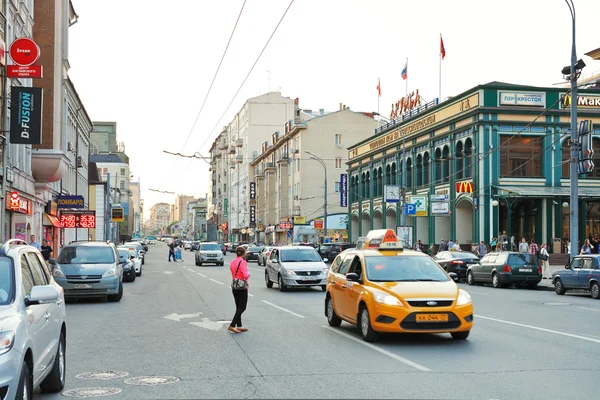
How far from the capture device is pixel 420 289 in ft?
38.9

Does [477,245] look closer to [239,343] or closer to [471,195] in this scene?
[471,195]

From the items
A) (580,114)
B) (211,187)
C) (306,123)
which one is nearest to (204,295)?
(580,114)

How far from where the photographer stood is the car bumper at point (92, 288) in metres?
20.7

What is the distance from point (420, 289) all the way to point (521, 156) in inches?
1457

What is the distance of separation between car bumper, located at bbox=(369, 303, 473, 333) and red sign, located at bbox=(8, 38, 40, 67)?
67.3 ft

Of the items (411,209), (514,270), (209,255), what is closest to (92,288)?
(514,270)

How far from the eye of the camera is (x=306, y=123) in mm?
87062

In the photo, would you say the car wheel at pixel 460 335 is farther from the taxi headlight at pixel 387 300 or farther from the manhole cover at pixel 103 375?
the manhole cover at pixel 103 375

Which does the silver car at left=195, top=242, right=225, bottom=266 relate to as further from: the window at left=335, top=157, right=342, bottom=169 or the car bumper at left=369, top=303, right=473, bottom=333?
the car bumper at left=369, top=303, right=473, bottom=333

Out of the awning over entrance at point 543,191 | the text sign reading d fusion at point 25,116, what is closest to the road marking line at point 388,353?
the text sign reading d fusion at point 25,116

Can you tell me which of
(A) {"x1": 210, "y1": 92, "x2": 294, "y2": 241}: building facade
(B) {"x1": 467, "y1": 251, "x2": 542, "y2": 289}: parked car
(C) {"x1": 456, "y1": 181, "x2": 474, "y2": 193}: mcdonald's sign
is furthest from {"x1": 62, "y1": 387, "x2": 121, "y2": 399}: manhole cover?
(A) {"x1": 210, "y1": 92, "x2": 294, "y2": 241}: building facade

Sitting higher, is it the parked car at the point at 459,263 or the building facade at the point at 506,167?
the building facade at the point at 506,167

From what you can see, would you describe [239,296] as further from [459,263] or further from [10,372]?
[459,263]

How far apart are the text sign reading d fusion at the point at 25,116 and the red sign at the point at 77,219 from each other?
785 inches
